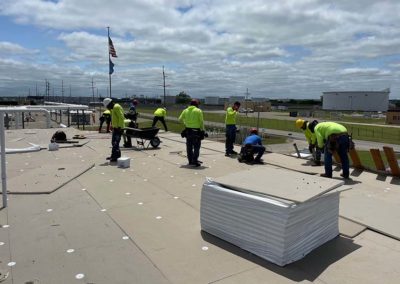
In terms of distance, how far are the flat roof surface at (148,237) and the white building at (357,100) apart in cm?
12824

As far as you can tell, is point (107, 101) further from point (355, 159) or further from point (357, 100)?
point (357, 100)

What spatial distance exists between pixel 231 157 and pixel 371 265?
25.6 ft

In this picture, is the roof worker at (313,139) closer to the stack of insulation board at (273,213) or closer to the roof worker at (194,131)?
the roof worker at (194,131)

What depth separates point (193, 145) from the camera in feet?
34.4

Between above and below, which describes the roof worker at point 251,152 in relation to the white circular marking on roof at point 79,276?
above

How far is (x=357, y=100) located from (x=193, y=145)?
130 m

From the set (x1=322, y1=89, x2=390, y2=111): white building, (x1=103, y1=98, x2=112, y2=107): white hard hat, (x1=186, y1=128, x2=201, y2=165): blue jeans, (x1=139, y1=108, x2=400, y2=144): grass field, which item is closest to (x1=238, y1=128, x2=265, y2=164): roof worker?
(x1=186, y1=128, x2=201, y2=165): blue jeans

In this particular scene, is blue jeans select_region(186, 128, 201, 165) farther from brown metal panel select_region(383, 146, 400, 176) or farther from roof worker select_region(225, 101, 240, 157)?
brown metal panel select_region(383, 146, 400, 176)

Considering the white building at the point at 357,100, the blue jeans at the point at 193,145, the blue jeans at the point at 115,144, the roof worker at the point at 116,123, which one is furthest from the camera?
the white building at the point at 357,100

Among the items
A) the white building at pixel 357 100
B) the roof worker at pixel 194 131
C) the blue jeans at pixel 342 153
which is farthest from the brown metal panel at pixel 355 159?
the white building at pixel 357 100

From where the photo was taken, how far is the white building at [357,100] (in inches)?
4899

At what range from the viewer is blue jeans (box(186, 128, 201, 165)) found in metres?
10.3

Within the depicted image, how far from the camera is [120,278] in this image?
3828 mm

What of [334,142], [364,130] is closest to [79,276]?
[334,142]
